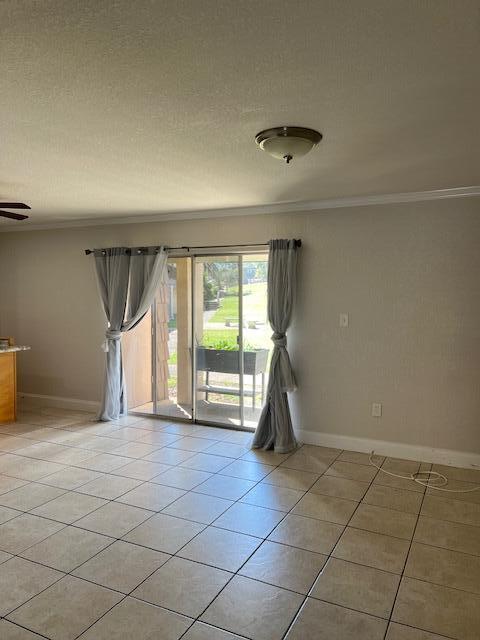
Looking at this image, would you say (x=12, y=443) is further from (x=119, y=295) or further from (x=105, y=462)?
(x=119, y=295)

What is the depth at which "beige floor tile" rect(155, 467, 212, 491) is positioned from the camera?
3830 millimetres

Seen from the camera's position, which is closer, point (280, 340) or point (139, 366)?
point (280, 340)

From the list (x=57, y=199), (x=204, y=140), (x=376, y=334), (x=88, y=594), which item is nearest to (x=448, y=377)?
(x=376, y=334)

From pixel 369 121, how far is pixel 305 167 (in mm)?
924

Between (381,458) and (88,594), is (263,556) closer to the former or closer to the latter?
(88,594)

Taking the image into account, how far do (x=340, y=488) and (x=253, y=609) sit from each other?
159 centimetres

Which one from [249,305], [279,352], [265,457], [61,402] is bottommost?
[265,457]

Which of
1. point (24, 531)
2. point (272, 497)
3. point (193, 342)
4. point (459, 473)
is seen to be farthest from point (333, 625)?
point (193, 342)

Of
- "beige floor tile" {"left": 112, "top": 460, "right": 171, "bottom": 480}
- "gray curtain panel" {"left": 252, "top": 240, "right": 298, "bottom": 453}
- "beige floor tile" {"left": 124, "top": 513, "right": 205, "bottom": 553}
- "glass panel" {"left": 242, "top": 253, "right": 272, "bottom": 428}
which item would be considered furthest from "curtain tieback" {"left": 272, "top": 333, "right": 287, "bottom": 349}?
"beige floor tile" {"left": 124, "top": 513, "right": 205, "bottom": 553}

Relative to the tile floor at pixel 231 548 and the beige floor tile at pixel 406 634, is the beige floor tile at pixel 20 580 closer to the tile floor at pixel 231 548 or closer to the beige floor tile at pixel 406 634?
the tile floor at pixel 231 548

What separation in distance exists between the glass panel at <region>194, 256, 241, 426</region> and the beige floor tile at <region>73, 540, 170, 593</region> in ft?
8.43

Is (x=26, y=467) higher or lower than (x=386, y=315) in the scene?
lower

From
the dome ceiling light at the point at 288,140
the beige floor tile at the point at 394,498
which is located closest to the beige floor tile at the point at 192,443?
the beige floor tile at the point at 394,498

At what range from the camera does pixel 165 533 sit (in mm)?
3070
